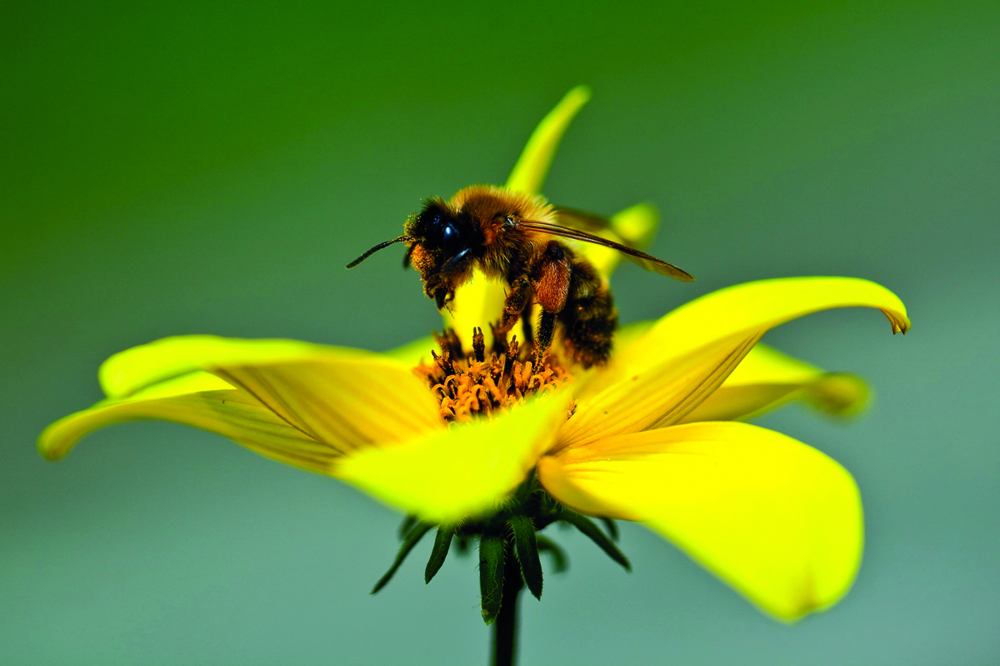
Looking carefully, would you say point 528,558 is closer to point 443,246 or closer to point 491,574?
point 491,574

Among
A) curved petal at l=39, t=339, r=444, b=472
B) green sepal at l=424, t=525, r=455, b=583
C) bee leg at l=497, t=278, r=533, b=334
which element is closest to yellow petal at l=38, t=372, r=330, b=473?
curved petal at l=39, t=339, r=444, b=472

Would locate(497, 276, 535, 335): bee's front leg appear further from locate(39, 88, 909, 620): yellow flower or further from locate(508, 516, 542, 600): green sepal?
locate(508, 516, 542, 600): green sepal

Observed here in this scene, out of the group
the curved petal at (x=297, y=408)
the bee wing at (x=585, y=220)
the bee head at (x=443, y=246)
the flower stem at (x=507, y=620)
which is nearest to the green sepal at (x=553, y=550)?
the flower stem at (x=507, y=620)

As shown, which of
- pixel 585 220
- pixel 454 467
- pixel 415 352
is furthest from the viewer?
pixel 415 352

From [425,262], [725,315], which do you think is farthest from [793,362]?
[425,262]

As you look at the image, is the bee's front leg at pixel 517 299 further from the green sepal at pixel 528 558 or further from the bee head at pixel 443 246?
the green sepal at pixel 528 558

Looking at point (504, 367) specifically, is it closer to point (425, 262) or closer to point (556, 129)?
point (425, 262)

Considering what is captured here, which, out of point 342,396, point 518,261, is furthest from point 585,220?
point 342,396
